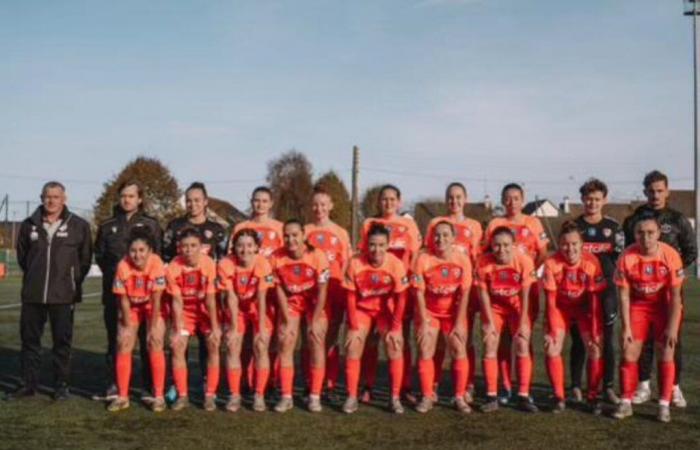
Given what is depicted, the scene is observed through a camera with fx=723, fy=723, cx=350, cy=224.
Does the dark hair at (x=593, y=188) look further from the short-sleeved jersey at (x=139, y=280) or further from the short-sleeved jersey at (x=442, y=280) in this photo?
the short-sleeved jersey at (x=139, y=280)

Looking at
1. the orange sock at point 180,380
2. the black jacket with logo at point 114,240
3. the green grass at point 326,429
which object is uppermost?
the black jacket with logo at point 114,240

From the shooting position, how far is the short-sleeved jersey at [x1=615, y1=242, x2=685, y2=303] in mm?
5844

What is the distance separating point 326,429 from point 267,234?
6.73 feet

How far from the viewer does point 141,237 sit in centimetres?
611

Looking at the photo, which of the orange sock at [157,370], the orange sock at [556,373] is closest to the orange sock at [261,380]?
the orange sock at [157,370]

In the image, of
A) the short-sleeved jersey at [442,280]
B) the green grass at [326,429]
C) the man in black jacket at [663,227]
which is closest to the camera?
the green grass at [326,429]

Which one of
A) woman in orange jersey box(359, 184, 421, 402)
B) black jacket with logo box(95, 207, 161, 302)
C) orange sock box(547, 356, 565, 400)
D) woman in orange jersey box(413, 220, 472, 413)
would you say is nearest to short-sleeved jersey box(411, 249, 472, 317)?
woman in orange jersey box(413, 220, 472, 413)

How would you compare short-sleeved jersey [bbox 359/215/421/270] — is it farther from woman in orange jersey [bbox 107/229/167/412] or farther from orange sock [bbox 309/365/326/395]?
woman in orange jersey [bbox 107/229/167/412]

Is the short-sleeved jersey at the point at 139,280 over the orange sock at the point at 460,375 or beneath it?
over

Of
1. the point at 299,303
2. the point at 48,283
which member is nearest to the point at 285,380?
the point at 299,303

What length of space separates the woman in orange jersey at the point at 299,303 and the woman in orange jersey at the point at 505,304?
135 centimetres

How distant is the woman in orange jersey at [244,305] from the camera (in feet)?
19.7

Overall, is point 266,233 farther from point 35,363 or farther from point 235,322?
point 35,363

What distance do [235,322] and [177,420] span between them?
35.6 inches
